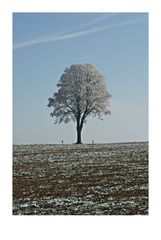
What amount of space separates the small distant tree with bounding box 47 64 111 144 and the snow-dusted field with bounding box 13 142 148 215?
1797mm

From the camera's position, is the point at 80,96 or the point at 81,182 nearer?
the point at 81,182

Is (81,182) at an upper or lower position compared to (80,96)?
lower

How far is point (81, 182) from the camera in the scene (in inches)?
565

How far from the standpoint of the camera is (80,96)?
25.6 meters

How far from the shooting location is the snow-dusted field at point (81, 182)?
11156 mm

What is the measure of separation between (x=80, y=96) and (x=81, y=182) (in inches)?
461

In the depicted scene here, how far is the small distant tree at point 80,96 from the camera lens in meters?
20.5

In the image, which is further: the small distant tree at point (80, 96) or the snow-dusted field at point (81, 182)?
the small distant tree at point (80, 96)

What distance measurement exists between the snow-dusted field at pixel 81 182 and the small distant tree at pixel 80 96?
Result: 1797 mm

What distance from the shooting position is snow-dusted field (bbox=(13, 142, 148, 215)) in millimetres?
11156

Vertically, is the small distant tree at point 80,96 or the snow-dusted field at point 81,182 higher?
the small distant tree at point 80,96
